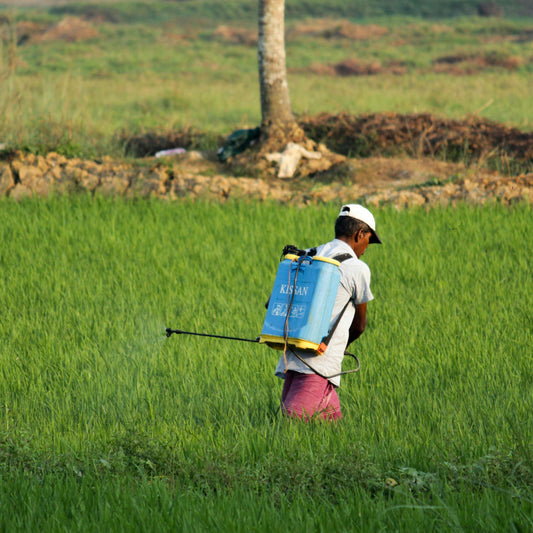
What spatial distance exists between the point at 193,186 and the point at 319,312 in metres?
7.28

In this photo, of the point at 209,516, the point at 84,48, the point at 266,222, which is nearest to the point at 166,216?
the point at 266,222

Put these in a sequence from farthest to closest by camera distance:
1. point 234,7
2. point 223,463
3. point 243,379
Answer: point 234,7, point 243,379, point 223,463

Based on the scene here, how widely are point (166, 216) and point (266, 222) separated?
4.22 ft

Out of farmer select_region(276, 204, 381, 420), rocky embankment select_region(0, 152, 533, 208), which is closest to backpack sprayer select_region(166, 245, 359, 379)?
farmer select_region(276, 204, 381, 420)

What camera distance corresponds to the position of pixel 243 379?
511cm

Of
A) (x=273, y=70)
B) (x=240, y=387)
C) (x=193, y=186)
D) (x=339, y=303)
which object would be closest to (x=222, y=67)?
(x=273, y=70)

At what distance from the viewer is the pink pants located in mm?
3980

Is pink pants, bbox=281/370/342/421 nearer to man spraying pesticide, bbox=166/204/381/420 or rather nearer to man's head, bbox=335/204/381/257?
man spraying pesticide, bbox=166/204/381/420

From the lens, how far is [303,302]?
12.3ft

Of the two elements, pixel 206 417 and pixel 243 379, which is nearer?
pixel 206 417

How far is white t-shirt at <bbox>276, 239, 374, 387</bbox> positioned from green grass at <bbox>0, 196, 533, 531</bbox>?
0.32m

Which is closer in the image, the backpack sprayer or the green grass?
the green grass

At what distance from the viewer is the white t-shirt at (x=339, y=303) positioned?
3926mm

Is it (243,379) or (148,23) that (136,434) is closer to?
(243,379)
